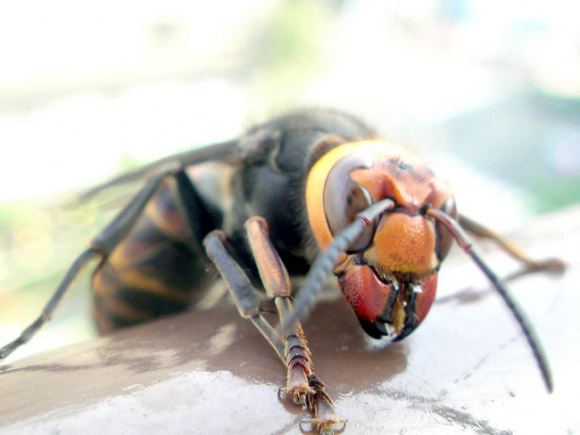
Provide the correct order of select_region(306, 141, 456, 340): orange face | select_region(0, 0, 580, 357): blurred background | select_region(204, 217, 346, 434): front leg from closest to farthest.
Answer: select_region(204, 217, 346, 434): front leg, select_region(306, 141, 456, 340): orange face, select_region(0, 0, 580, 357): blurred background

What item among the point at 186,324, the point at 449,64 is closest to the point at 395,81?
the point at 449,64

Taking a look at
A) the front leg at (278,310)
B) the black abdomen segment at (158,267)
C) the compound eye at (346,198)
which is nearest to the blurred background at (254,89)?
the black abdomen segment at (158,267)

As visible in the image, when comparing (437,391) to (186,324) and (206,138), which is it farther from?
(206,138)

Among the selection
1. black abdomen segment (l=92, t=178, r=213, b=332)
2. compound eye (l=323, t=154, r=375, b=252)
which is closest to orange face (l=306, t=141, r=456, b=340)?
compound eye (l=323, t=154, r=375, b=252)

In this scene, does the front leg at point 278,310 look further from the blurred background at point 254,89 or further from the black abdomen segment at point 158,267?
the blurred background at point 254,89

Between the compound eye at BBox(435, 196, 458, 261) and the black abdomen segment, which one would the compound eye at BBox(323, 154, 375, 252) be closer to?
the compound eye at BBox(435, 196, 458, 261)

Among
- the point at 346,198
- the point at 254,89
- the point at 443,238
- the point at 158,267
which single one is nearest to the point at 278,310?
the point at 346,198

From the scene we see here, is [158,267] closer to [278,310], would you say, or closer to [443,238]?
[278,310]
